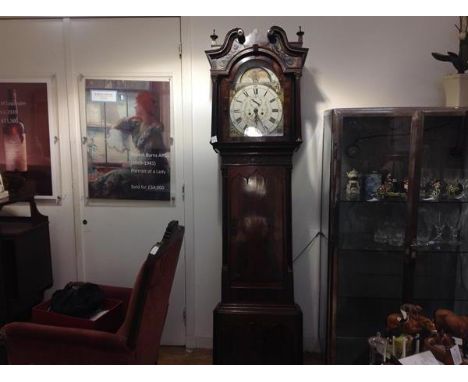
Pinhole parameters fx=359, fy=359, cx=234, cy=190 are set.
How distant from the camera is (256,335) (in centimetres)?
187

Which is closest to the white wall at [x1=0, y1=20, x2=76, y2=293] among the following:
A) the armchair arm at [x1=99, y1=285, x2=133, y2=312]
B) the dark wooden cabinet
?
the dark wooden cabinet

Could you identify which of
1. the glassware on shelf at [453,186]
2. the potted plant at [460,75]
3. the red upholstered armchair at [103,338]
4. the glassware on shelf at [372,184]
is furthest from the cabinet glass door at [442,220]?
the red upholstered armchair at [103,338]

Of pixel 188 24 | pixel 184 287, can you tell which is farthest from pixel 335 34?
pixel 184 287

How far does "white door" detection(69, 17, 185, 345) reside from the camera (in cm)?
215

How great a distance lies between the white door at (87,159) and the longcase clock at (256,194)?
1.59 ft

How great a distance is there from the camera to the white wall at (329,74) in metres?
2.07

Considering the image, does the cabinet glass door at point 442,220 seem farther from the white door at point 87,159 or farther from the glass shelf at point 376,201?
the white door at point 87,159

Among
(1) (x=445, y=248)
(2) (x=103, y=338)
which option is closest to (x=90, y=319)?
(2) (x=103, y=338)

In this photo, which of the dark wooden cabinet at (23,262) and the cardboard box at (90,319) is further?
the dark wooden cabinet at (23,262)

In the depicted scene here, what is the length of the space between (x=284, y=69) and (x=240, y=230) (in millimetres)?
843

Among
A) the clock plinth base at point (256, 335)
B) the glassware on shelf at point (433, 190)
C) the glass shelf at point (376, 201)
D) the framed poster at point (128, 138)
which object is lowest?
the clock plinth base at point (256, 335)

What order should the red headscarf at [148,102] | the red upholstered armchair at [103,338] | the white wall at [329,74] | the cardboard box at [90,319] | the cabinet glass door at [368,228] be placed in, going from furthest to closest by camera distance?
the red headscarf at [148,102]
the white wall at [329,74]
the cabinet glass door at [368,228]
the cardboard box at [90,319]
the red upholstered armchair at [103,338]

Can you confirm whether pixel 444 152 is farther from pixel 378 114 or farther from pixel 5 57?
pixel 5 57

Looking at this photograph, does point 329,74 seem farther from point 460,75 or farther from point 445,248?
point 445,248
